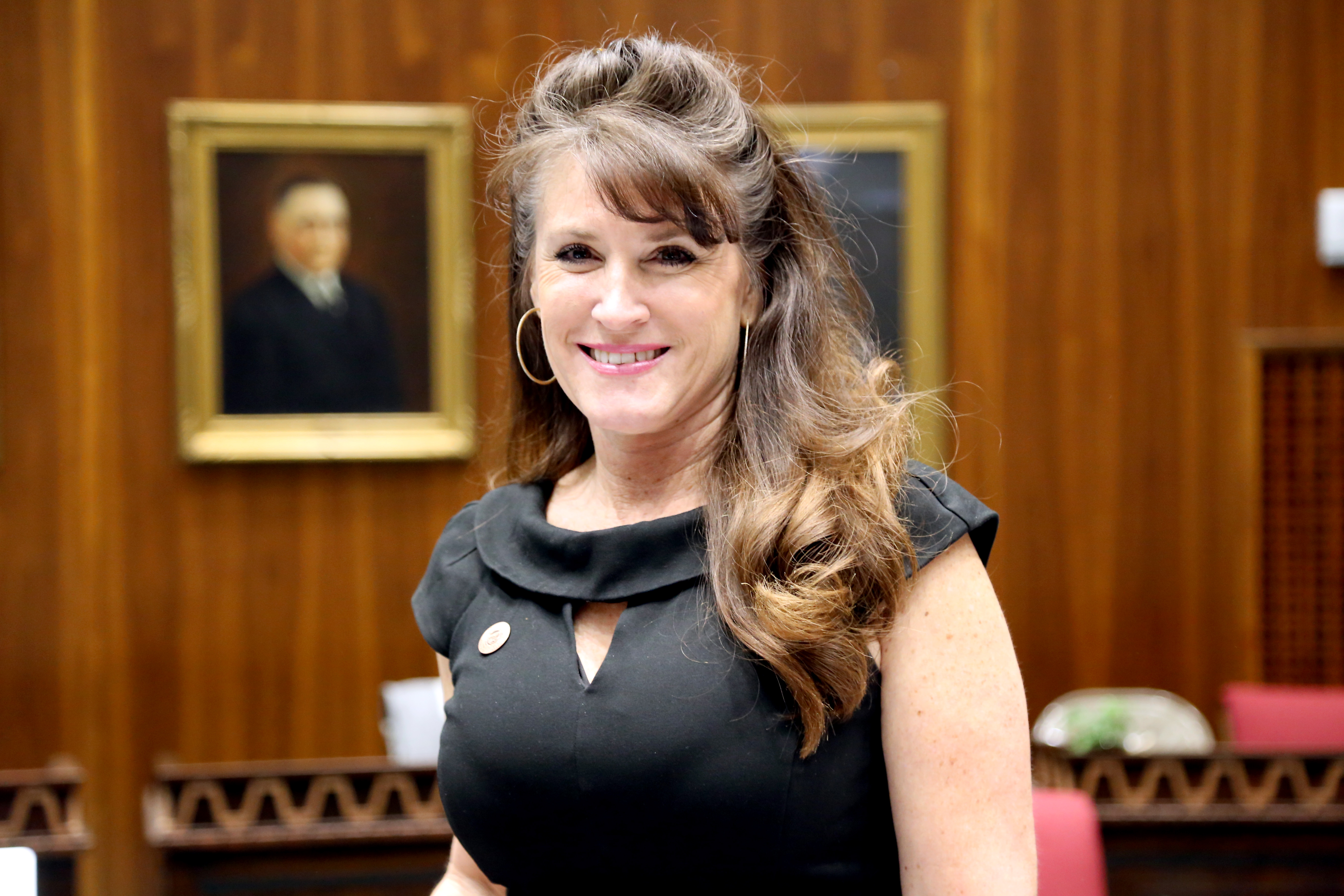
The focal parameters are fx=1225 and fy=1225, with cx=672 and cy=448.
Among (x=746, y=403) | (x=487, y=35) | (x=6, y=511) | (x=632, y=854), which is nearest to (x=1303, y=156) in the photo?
(x=487, y=35)

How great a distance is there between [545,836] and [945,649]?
48 centimetres

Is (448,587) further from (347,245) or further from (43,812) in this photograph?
(347,245)

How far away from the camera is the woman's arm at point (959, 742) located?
4.10 ft

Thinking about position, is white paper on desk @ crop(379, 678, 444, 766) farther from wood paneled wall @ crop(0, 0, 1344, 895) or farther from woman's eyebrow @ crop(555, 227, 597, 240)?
woman's eyebrow @ crop(555, 227, 597, 240)

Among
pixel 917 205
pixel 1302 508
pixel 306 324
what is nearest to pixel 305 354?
pixel 306 324

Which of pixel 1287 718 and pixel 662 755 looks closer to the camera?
pixel 662 755

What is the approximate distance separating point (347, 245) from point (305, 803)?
191 centimetres

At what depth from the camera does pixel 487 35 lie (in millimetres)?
4332

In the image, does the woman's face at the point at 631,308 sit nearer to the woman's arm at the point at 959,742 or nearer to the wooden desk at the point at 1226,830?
the woman's arm at the point at 959,742

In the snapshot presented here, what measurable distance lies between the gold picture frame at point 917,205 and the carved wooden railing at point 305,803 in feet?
6.99

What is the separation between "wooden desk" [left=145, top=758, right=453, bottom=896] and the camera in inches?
128

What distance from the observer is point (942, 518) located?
129cm

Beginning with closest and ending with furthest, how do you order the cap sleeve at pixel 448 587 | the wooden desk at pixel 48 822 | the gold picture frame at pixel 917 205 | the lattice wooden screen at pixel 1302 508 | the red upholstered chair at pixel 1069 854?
the cap sleeve at pixel 448 587 → the red upholstered chair at pixel 1069 854 → the wooden desk at pixel 48 822 → the gold picture frame at pixel 917 205 → the lattice wooden screen at pixel 1302 508

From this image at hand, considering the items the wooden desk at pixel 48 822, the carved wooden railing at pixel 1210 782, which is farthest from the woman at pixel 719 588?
the wooden desk at pixel 48 822
